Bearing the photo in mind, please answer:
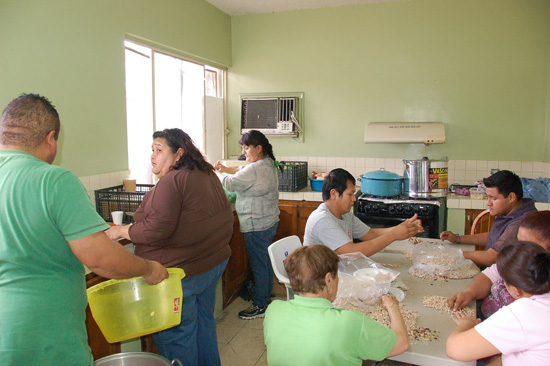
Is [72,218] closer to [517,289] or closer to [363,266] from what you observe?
[363,266]

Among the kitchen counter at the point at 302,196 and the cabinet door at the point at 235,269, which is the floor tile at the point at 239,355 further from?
the kitchen counter at the point at 302,196

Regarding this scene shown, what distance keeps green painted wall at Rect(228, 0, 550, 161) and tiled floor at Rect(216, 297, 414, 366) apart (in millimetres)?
2231

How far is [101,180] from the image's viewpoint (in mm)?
3158

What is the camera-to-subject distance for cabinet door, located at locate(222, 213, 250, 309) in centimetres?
360

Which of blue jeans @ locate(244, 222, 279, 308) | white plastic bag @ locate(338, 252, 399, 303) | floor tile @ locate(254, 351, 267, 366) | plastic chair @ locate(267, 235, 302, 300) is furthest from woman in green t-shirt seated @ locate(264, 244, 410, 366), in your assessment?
blue jeans @ locate(244, 222, 279, 308)

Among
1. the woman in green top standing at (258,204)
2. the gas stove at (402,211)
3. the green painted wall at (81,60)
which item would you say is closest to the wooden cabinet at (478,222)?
the gas stove at (402,211)

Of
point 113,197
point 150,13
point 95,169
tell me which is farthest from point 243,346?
point 150,13

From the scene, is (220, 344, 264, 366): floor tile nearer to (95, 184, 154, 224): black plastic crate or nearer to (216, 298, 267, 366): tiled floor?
(216, 298, 267, 366): tiled floor

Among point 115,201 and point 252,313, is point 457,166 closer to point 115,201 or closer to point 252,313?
point 252,313

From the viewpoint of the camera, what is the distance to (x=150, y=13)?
366 centimetres

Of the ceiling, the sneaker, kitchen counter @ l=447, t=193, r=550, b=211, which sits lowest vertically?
the sneaker

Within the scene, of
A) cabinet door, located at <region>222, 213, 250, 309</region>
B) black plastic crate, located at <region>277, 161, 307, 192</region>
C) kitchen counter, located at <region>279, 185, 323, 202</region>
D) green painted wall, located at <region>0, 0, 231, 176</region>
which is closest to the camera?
green painted wall, located at <region>0, 0, 231, 176</region>

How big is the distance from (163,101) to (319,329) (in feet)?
10.7

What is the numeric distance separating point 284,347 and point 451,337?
0.54m
